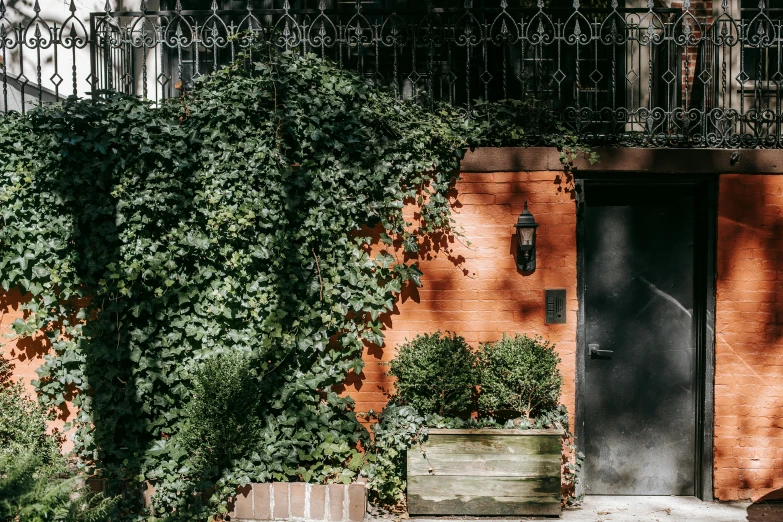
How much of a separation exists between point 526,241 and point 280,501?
2912mm

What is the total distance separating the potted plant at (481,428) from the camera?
514cm

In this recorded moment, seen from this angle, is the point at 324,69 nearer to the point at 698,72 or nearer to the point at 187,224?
the point at 187,224

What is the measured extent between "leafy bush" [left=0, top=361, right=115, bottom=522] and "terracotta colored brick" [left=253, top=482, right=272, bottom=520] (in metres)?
1.08

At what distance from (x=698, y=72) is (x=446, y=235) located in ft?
10.3

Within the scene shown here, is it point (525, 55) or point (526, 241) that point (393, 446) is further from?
point (525, 55)

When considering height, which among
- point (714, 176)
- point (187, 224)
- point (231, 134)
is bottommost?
point (187, 224)

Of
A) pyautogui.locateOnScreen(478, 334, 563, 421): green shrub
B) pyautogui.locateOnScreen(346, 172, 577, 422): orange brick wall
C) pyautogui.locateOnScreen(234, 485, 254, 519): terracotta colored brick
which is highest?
pyautogui.locateOnScreen(346, 172, 577, 422): orange brick wall

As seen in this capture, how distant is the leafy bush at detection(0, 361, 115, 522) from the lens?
3.60 m

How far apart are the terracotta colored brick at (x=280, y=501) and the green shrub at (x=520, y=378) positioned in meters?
1.72

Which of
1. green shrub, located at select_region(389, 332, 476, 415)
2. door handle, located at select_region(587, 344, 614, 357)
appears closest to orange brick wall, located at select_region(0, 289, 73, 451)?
green shrub, located at select_region(389, 332, 476, 415)

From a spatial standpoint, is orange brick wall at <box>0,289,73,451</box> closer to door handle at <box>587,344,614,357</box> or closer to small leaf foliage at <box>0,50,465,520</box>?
small leaf foliage at <box>0,50,465,520</box>

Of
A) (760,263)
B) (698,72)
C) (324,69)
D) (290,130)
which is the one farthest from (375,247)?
(698,72)

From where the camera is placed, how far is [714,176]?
18.8 ft

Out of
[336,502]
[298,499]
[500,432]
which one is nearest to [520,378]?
[500,432]
